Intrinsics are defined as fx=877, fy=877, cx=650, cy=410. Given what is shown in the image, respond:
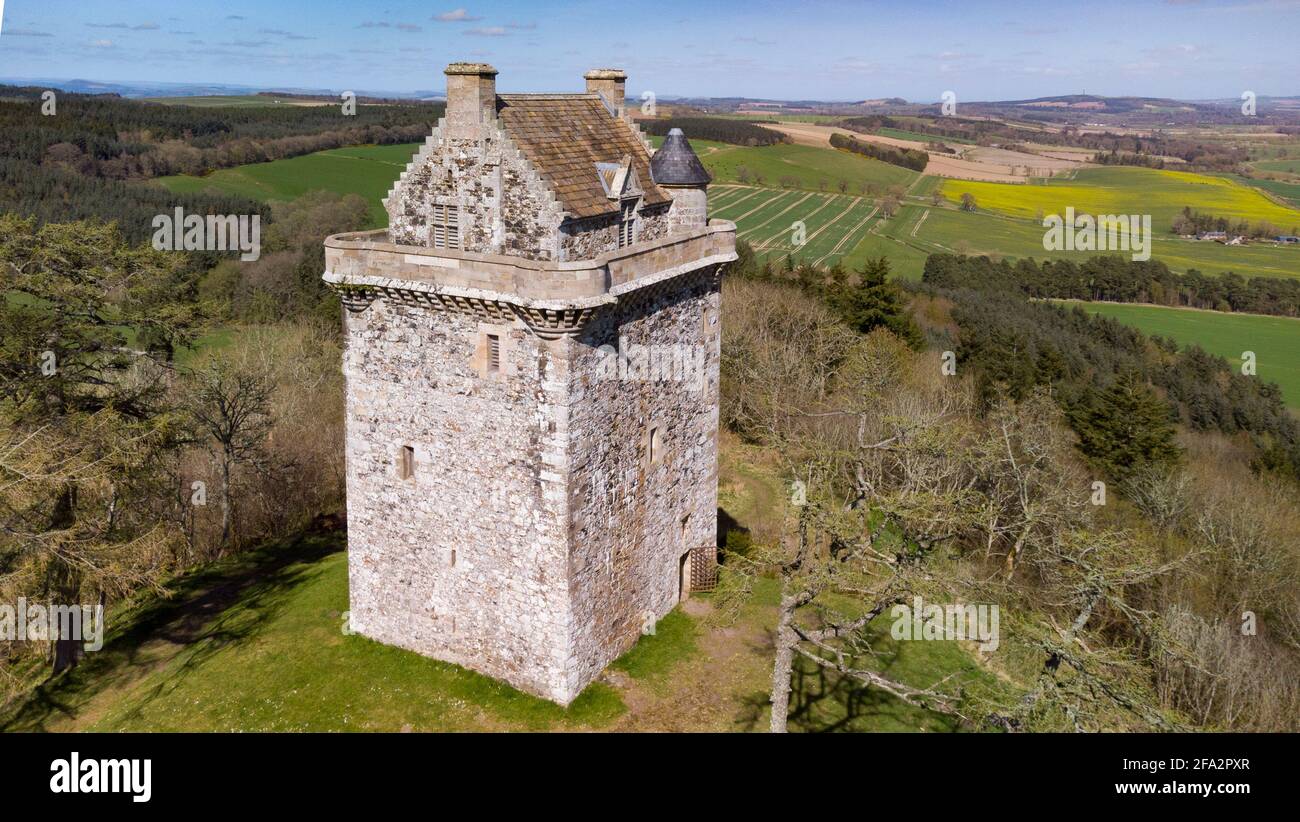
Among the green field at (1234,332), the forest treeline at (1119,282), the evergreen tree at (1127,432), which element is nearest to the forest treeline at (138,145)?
the forest treeline at (1119,282)

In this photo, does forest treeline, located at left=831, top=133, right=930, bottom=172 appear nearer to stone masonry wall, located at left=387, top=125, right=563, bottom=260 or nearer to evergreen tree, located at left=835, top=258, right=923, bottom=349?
evergreen tree, located at left=835, top=258, right=923, bottom=349

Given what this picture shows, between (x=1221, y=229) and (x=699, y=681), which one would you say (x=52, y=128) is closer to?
(x=699, y=681)

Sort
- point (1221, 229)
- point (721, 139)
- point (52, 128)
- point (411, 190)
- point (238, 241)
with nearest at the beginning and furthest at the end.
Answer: point (411, 190) < point (238, 241) < point (52, 128) < point (1221, 229) < point (721, 139)

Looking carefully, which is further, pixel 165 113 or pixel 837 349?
pixel 165 113

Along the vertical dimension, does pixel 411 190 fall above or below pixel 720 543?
above

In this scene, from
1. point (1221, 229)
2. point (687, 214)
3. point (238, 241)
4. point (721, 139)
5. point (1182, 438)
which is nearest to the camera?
point (687, 214)

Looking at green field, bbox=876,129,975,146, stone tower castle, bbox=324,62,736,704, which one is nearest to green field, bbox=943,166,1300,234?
green field, bbox=876,129,975,146

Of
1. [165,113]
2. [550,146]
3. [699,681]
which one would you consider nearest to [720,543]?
[699,681]
